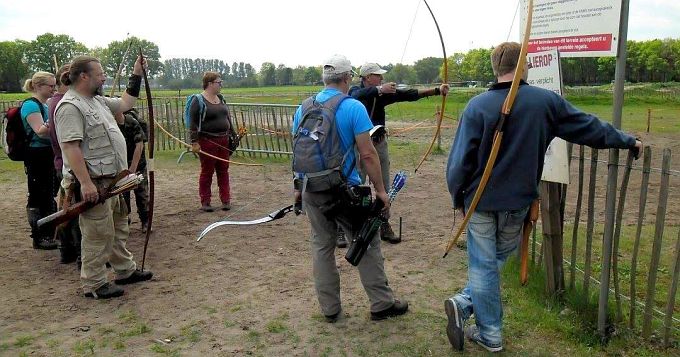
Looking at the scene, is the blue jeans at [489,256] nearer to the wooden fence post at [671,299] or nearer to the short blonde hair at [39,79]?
the wooden fence post at [671,299]

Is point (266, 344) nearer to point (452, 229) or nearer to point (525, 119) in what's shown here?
point (525, 119)

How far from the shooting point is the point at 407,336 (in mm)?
3850

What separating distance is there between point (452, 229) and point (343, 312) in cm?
246

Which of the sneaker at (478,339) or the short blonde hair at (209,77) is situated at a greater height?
the short blonde hair at (209,77)

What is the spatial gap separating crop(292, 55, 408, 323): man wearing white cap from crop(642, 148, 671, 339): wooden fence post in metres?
1.59

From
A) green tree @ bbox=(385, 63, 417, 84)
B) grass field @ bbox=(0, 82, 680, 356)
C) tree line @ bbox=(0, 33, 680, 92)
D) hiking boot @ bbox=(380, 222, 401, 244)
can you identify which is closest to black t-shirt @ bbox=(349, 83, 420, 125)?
hiking boot @ bbox=(380, 222, 401, 244)

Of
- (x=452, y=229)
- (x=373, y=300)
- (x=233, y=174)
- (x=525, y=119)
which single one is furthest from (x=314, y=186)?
(x=233, y=174)

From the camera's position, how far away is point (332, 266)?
4082 mm

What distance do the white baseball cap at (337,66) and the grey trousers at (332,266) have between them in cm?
88

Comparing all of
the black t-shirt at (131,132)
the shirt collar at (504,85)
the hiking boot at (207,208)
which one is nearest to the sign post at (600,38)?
the shirt collar at (504,85)

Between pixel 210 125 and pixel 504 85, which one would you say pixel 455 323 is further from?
pixel 210 125

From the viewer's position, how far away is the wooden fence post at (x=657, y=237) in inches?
129

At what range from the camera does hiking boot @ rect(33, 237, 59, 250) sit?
6266mm

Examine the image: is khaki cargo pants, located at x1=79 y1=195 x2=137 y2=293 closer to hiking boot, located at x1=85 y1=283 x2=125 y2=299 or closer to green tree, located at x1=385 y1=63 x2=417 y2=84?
hiking boot, located at x1=85 y1=283 x2=125 y2=299
